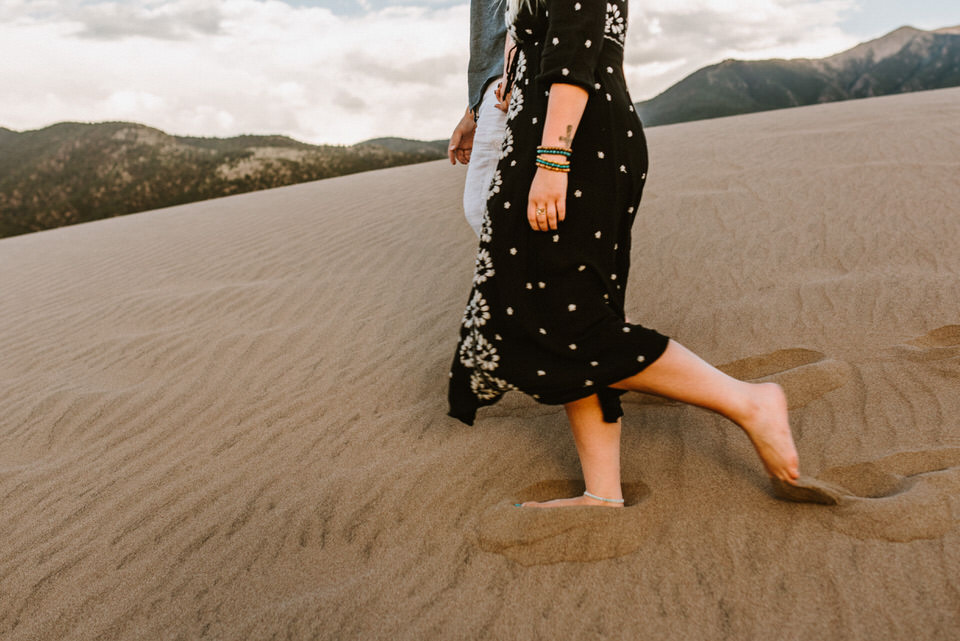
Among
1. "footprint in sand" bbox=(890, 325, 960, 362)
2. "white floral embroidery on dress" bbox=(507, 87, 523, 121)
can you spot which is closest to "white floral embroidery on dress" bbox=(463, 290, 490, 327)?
"white floral embroidery on dress" bbox=(507, 87, 523, 121)

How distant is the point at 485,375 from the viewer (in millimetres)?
1829

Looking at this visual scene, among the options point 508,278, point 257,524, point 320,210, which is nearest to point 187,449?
point 257,524

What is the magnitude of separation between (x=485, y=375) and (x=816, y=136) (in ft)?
20.1

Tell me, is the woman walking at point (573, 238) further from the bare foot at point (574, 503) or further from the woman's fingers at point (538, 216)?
the bare foot at point (574, 503)

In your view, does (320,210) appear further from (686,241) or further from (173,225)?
(686,241)

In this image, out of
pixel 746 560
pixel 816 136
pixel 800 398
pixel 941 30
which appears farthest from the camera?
pixel 941 30

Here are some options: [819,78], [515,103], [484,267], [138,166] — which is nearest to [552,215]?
[484,267]

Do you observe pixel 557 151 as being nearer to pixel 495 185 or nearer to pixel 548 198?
pixel 548 198

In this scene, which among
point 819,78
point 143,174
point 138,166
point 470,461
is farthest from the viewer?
point 819,78

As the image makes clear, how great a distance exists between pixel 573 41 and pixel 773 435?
1.17m

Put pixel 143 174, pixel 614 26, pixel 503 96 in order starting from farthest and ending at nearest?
1. pixel 143 174
2. pixel 503 96
3. pixel 614 26

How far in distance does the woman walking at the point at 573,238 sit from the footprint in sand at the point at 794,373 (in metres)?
0.71

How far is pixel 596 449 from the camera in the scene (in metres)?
1.84

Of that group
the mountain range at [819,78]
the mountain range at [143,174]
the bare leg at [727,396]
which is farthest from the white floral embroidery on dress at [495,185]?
the mountain range at [819,78]
